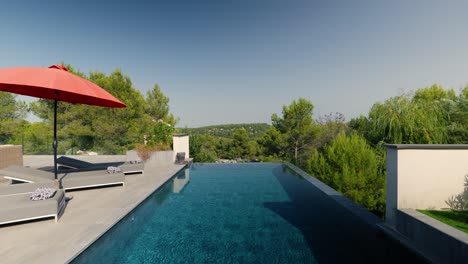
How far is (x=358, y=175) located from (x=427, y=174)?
8489 millimetres

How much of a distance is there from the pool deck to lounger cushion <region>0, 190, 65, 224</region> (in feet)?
0.58

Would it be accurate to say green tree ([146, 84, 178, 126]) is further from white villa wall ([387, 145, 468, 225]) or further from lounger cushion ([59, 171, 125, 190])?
white villa wall ([387, 145, 468, 225])

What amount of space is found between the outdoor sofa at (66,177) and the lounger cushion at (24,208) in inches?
53.2

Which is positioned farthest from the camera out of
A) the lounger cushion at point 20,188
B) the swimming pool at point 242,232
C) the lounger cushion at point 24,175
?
the lounger cushion at point 24,175

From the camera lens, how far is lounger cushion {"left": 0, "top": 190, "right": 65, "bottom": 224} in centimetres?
424

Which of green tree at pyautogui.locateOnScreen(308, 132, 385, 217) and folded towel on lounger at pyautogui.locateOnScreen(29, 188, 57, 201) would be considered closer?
folded towel on lounger at pyautogui.locateOnScreen(29, 188, 57, 201)

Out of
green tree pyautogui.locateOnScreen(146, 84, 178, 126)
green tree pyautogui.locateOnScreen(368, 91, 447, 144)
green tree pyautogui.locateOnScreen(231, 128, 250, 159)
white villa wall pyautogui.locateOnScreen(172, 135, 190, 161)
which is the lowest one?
green tree pyautogui.locateOnScreen(231, 128, 250, 159)

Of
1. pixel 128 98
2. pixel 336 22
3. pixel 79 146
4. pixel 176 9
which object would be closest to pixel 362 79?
pixel 336 22

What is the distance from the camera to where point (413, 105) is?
39.8 feet

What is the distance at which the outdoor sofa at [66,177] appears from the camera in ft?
20.3

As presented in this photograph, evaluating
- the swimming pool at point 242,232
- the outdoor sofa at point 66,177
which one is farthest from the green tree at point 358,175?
the outdoor sofa at point 66,177

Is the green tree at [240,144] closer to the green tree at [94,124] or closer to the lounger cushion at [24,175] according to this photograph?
the green tree at [94,124]

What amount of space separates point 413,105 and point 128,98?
23005mm

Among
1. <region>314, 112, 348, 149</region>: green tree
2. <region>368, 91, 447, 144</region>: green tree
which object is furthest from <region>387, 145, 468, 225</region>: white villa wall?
<region>314, 112, 348, 149</region>: green tree
